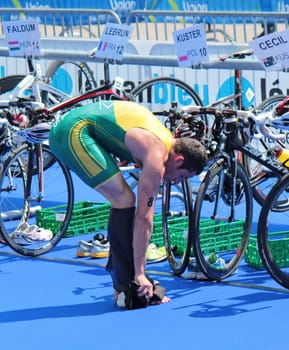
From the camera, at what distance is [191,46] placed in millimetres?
9984

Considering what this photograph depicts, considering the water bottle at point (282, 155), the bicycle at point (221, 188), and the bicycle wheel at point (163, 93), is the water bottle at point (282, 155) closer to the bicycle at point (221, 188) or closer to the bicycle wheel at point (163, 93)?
the bicycle at point (221, 188)

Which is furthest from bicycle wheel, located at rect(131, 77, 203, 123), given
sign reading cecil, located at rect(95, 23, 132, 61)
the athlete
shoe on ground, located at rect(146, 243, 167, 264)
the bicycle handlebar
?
the athlete

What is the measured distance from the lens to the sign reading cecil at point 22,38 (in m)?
11.0

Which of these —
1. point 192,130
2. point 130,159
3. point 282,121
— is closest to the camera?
point 130,159

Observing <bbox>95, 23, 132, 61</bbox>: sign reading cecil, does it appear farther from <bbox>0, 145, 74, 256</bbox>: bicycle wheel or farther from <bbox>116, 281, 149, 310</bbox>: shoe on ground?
<bbox>116, 281, 149, 310</bbox>: shoe on ground

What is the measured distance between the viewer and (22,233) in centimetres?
976

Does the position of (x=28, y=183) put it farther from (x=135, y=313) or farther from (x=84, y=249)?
(x=135, y=313)

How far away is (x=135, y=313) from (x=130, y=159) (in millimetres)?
1047

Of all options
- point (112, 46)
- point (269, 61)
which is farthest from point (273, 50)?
point (112, 46)

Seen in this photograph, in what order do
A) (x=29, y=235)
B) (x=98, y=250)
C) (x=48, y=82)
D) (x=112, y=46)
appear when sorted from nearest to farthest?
1. (x=98, y=250)
2. (x=29, y=235)
3. (x=112, y=46)
4. (x=48, y=82)

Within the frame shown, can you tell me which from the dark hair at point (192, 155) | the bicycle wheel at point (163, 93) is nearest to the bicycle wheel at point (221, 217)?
the dark hair at point (192, 155)

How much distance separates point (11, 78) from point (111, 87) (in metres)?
2.38

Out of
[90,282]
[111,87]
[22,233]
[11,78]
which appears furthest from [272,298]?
[11,78]

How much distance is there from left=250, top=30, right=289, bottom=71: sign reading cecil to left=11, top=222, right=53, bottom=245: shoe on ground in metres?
2.39
